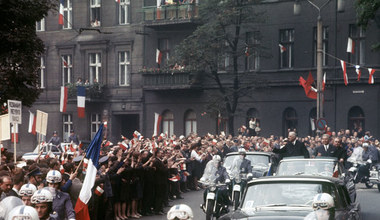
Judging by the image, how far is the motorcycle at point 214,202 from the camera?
18297mm

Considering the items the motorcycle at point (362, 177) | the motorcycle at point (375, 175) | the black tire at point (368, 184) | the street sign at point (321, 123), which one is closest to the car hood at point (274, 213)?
the motorcycle at point (375, 175)

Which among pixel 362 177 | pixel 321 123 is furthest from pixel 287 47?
pixel 362 177

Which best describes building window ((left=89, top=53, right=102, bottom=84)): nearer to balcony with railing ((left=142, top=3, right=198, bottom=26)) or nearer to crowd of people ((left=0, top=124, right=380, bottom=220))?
balcony with railing ((left=142, top=3, right=198, bottom=26))

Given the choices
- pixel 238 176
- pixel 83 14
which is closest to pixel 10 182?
pixel 238 176

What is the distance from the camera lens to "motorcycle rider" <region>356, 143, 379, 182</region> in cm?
2869

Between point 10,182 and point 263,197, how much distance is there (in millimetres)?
3960

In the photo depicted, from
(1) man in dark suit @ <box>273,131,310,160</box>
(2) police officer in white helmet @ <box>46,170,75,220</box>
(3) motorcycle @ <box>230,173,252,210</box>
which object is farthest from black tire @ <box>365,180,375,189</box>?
(2) police officer in white helmet @ <box>46,170,75,220</box>

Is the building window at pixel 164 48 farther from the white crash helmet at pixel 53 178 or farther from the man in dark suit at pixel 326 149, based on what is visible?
the white crash helmet at pixel 53 178

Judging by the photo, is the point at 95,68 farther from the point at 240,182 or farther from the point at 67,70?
the point at 240,182

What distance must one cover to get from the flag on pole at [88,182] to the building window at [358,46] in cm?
3486

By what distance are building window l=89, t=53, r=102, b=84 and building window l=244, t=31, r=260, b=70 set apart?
450 inches

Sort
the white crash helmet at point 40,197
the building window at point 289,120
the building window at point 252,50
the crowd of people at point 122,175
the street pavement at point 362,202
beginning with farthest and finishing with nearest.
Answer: the building window at point 289,120
the building window at point 252,50
the street pavement at point 362,202
the crowd of people at point 122,175
the white crash helmet at point 40,197

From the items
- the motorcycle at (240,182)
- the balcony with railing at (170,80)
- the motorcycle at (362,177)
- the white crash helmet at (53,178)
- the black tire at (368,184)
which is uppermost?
the balcony with railing at (170,80)

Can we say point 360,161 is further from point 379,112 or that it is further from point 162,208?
point 379,112
